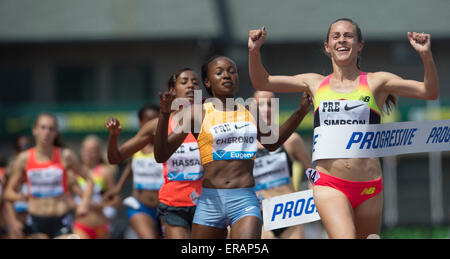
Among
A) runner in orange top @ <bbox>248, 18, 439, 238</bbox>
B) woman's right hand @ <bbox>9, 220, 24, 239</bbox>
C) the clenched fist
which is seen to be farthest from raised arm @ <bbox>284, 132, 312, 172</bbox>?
woman's right hand @ <bbox>9, 220, 24, 239</bbox>

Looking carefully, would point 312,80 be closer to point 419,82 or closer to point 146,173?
point 419,82

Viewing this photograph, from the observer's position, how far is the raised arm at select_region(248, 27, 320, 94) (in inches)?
231

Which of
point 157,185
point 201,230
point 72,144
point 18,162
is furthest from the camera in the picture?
point 72,144

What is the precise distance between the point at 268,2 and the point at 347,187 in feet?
71.2

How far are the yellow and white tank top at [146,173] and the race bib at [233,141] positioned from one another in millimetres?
3016

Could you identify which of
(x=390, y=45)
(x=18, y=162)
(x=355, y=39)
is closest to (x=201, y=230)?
(x=355, y=39)

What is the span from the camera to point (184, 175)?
297 inches

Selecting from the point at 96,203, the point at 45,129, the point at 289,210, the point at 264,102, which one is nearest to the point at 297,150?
the point at 264,102

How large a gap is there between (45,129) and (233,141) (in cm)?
437

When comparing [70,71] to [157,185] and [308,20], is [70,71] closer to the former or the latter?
[308,20]

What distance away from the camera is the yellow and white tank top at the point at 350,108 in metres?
5.79

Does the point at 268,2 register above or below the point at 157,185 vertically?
above

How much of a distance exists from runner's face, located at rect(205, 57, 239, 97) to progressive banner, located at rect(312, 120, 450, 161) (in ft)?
3.08

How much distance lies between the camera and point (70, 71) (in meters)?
28.1
